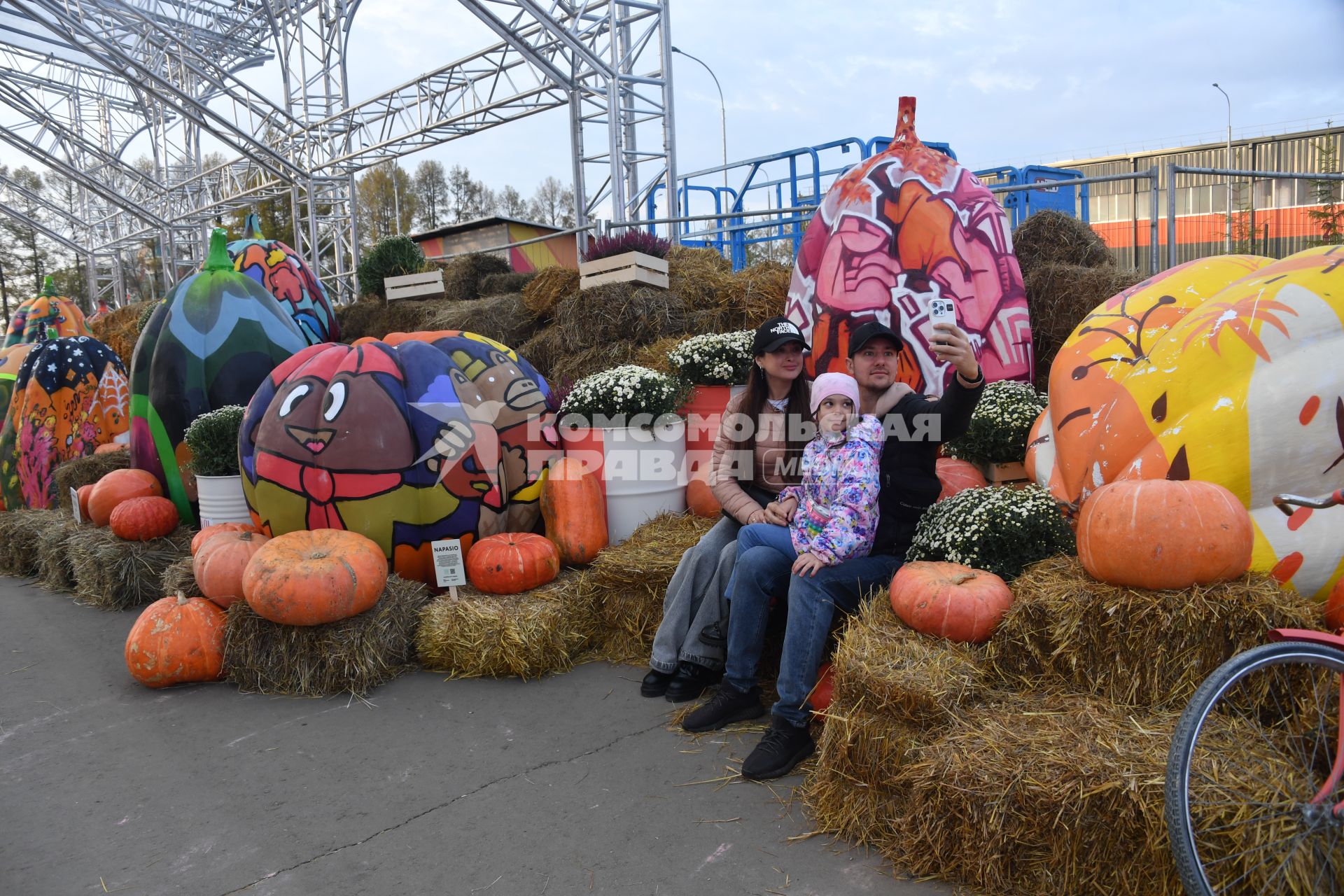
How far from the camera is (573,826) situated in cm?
287

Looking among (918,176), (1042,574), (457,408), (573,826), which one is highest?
(918,176)

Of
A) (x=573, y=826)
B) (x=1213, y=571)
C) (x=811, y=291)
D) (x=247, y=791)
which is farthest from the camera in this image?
(x=811, y=291)

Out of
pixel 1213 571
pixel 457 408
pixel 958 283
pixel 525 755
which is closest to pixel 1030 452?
pixel 958 283

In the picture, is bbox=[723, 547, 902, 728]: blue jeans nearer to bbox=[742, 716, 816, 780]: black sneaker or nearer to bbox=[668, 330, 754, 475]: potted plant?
bbox=[742, 716, 816, 780]: black sneaker

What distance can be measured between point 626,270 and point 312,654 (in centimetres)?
440

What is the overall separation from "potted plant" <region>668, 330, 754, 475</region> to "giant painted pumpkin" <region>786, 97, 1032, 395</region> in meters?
0.53

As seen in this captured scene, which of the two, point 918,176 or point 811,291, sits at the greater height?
point 918,176

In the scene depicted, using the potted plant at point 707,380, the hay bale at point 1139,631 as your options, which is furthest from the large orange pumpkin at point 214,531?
the hay bale at point 1139,631

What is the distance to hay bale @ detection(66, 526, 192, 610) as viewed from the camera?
5.96 m

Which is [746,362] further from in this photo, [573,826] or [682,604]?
[573,826]

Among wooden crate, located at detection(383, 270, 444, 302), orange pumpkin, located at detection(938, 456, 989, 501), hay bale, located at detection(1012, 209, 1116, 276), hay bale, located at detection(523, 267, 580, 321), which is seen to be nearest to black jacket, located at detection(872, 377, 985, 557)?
orange pumpkin, located at detection(938, 456, 989, 501)

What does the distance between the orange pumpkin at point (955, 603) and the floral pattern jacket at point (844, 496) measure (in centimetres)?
31

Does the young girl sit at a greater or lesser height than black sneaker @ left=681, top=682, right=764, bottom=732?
greater

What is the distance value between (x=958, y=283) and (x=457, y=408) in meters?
3.05
